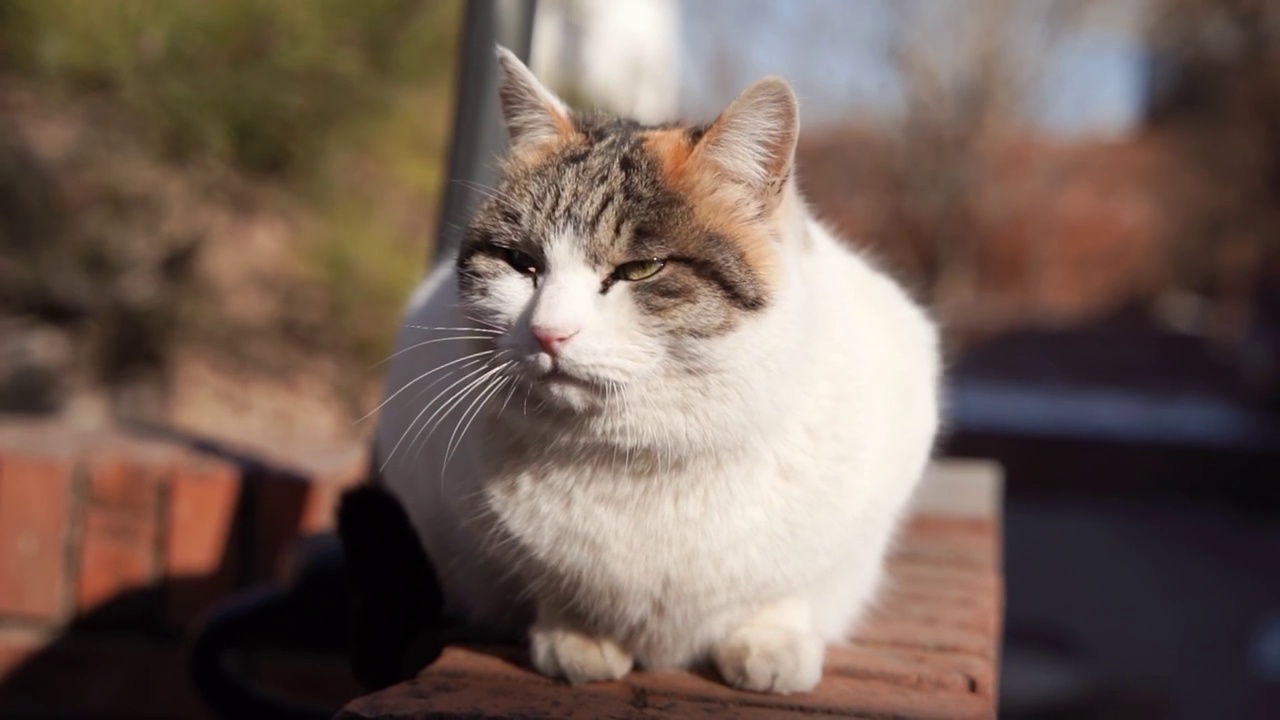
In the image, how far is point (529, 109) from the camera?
138cm

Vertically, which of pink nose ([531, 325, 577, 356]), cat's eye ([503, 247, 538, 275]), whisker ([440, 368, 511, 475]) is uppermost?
cat's eye ([503, 247, 538, 275])

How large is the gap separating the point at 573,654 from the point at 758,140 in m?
0.63

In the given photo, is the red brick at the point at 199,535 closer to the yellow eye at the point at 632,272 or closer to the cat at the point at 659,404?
the cat at the point at 659,404

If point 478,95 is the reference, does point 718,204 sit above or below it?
below

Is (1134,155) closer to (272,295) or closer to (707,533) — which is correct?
(272,295)

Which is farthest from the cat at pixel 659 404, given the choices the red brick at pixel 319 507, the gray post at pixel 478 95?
the red brick at pixel 319 507

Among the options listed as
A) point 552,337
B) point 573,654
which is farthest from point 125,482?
point 552,337

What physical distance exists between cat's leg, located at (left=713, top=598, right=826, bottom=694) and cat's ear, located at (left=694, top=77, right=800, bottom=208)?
19.4 inches

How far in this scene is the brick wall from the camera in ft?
6.57

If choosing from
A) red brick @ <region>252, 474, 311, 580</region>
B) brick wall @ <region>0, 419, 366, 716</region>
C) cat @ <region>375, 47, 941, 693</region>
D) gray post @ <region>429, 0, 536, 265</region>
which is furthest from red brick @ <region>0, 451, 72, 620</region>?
cat @ <region>375, 47, 941, 693</region>

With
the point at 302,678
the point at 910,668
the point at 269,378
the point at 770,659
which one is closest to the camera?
the point at 770,659

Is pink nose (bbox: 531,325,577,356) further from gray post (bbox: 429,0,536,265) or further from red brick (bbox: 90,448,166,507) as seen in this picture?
red brick (bbox: 90,448,166,507)

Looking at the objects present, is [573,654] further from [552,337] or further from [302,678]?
[302,678]

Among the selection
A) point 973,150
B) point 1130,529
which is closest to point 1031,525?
point 1130,529
